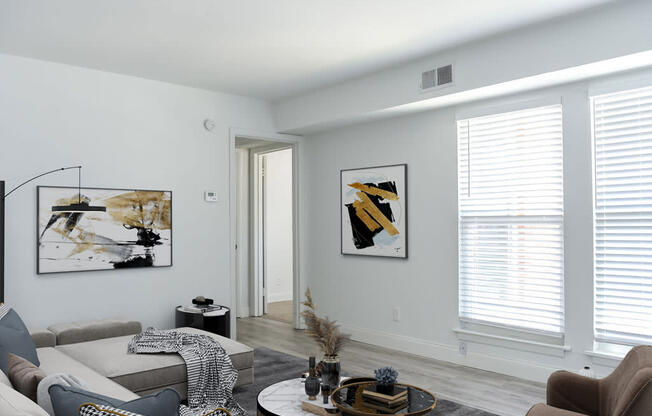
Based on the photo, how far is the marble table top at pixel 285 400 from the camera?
275 centimetres

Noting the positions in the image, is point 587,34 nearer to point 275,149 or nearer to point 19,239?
point 275,149

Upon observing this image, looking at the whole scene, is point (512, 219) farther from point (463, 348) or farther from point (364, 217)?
point (364, 217)

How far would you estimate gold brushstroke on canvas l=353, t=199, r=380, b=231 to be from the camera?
5.64 m

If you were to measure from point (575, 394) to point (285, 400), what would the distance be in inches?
62.2

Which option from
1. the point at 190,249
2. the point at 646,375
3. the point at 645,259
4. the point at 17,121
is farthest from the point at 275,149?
the point at 646,375

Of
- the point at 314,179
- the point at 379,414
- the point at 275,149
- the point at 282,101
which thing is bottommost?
the point at 379,414

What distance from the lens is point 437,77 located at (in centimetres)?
454

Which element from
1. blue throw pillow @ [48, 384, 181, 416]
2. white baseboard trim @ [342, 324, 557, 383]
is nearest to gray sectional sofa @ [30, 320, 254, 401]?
blue throw pillow @ [48, 384, 181, 416]

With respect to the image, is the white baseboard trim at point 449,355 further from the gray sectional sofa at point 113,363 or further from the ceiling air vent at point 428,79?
the ceiling air vent at point 428,79

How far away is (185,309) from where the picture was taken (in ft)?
16.5

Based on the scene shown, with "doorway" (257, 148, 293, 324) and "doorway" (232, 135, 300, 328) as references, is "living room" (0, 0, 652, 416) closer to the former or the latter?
"doorway" (232, 135, 300, 328)

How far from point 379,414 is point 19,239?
3509 mm

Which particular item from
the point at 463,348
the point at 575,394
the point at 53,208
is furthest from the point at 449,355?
the point at 53,208

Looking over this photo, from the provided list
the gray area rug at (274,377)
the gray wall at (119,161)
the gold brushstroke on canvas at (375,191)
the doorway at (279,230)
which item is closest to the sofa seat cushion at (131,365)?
the gray area rug at (274,377)
